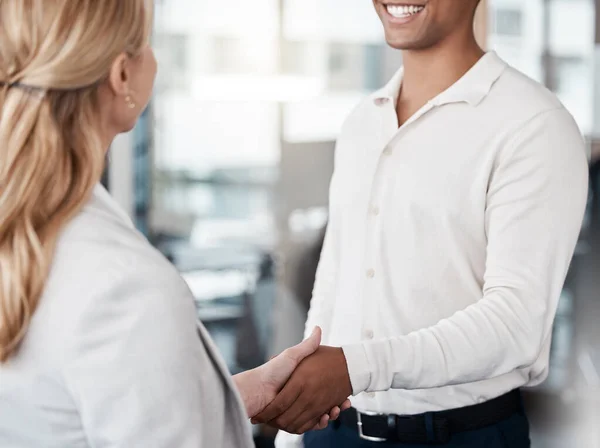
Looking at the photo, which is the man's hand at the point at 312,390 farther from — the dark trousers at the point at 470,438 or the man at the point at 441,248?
the dark trousers at the point at 470,438

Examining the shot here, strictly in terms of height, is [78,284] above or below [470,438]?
above

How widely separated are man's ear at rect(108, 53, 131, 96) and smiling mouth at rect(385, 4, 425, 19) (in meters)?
0.82

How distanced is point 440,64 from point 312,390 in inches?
28.7

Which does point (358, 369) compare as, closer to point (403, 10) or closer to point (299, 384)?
point (299, 384)

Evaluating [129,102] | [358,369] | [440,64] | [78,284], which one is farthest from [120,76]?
[440,64]

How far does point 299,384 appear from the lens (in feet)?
5.16

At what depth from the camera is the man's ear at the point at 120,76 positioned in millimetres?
1084

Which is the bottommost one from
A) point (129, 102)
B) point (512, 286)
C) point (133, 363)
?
point (512, 286)

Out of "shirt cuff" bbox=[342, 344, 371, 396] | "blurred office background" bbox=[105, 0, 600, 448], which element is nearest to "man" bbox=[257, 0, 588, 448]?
"shirt cuff" bbox=[342, 344, 371, 396]

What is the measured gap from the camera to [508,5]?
3.10 m

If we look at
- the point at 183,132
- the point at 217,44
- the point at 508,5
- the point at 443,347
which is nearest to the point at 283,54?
the point at 217,44

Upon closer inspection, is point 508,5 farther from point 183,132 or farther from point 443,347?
point 443,347

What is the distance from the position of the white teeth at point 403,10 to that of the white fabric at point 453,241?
0.17 meters

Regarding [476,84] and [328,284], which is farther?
[328,284]
